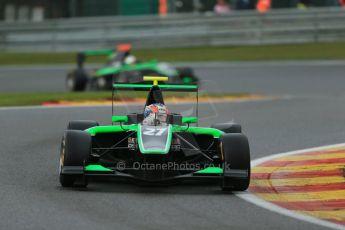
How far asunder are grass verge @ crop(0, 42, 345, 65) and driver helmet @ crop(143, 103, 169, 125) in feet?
56.2

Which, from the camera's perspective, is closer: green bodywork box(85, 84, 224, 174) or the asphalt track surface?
the asphalt track surface

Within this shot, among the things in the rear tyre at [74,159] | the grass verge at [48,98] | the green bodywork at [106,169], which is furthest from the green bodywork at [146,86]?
the grass verge at [48,98]

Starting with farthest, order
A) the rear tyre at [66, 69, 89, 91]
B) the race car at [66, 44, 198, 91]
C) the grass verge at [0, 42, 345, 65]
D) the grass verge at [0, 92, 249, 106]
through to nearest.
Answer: the grass verge at [0, 42, 345, 65] → the rear tyre at [66, 69, 89, 91] → the race car at [66, 44, 198, 91] → the grass verge at [0, 92, 249, 106]

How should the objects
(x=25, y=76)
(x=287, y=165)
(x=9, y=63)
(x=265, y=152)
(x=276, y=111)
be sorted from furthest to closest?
1. (x=9, y=63)
2. (x=25, y=76)
3. (x=276, y=111)
4. (x=265, y=152)
5. (x=287, y=165)

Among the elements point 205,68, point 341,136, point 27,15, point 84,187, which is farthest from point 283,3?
point 84,187

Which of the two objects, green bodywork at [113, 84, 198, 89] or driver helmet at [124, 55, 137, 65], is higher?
green bodywork at [113, 84, 198, 89]

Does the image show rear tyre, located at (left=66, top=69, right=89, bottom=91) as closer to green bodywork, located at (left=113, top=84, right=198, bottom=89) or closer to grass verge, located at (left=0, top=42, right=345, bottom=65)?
grass verge, located at (left=0, top=42, right=345, bottom=65)

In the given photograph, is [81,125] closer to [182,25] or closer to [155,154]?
[155,154]

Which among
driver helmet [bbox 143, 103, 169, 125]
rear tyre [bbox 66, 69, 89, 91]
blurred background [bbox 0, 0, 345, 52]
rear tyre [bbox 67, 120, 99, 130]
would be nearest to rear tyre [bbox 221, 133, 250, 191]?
driver helmet [bbox 143, 103, 169, 125]

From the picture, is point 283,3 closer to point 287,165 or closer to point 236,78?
point 236,78

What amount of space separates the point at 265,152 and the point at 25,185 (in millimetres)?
3731

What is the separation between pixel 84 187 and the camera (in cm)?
906

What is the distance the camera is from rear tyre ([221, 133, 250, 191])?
889cm

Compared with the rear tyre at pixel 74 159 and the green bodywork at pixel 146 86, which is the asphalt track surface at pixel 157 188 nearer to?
the rear tyre at pixel 74 159
